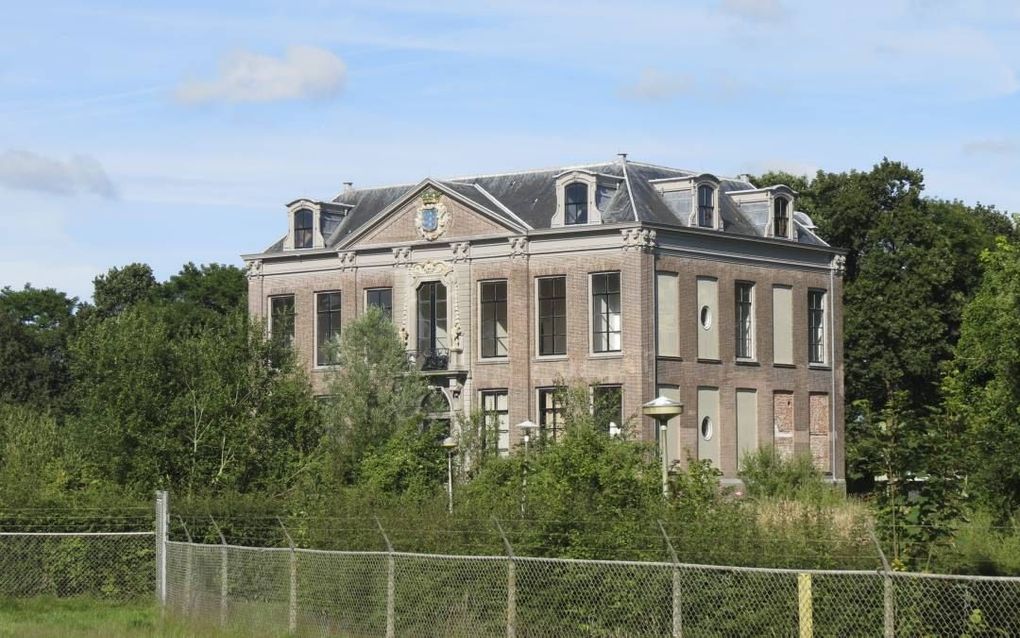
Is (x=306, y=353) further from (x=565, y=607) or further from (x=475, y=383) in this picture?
(x=565, y=607)

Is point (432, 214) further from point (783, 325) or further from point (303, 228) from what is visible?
point (783, 325)

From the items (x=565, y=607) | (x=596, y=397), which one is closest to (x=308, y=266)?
(x=596, y=397)

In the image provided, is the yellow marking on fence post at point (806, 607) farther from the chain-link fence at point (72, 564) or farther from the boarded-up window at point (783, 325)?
the boarded-up window at point (783, 325)

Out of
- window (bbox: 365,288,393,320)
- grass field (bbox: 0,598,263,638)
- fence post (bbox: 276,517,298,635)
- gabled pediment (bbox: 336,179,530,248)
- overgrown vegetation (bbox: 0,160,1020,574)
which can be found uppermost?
gabled pediment (bbox: 336,179,530,248)

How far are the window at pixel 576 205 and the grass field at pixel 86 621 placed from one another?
106 ft

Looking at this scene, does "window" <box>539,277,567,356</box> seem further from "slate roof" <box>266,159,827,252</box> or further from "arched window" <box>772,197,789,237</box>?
"arched window" <box>772,197,789,237</box>

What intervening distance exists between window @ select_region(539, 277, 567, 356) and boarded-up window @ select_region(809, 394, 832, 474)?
1030cm

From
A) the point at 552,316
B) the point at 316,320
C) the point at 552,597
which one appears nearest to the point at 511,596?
the point at 552,597

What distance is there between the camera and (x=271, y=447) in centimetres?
4253

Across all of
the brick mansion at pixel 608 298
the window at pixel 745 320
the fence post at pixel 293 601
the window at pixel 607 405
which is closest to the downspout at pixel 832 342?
the brick mansion at pixel 608 298

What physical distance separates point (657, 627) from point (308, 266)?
48.5 m

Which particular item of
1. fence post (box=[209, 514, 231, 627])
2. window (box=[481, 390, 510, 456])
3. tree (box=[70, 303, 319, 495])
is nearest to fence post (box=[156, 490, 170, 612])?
fence post (box=[209, 514, 231, 627])

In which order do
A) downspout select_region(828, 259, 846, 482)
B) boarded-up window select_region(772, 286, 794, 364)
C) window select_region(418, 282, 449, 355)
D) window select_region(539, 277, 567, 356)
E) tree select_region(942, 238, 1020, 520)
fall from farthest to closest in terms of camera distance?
downspout select_region(828, 259, 846, 482)
window select_region(418, 282, 449, 355)
boarded-up window select_region(772, 286, 794, 364)
window select_region(539, 277, 567, 356)
tree select_region(942, 238, 1020, 520)

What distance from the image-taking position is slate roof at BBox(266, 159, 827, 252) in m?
61.2
